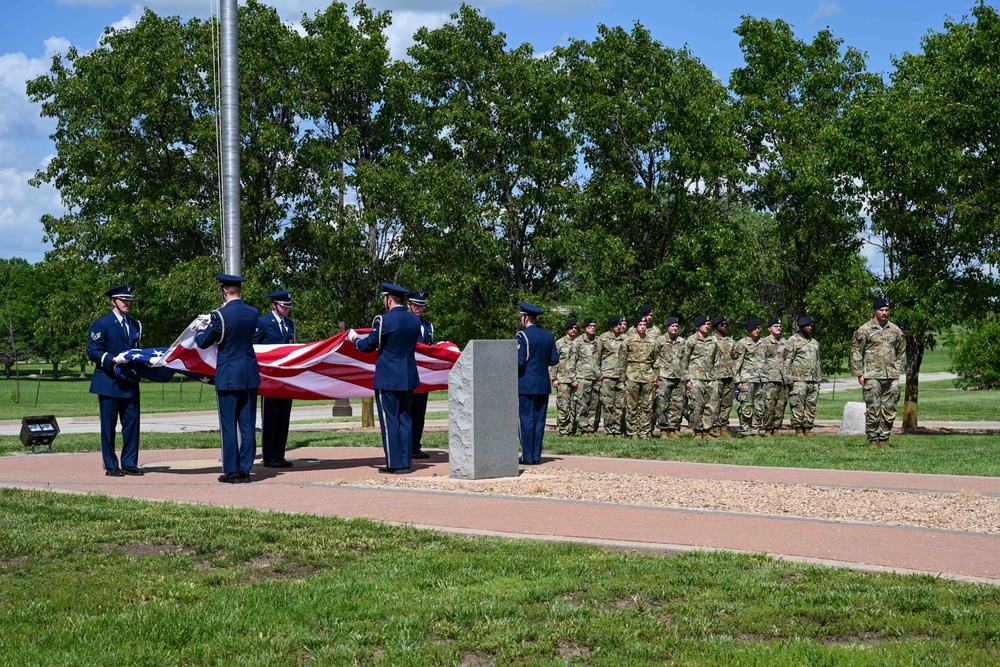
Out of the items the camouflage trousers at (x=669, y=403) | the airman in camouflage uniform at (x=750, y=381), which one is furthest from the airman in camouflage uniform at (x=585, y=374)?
the airman in camouflage uniform at (x=750, y=381)

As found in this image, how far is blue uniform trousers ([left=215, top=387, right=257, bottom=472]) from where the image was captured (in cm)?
1223

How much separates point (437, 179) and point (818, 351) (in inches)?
285

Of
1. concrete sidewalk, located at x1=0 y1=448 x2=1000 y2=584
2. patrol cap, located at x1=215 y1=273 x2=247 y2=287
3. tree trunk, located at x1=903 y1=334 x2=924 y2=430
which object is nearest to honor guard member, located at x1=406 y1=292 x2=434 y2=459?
concrete sidewalk, located at x1=0 y1=448 x2=1000 y2=584

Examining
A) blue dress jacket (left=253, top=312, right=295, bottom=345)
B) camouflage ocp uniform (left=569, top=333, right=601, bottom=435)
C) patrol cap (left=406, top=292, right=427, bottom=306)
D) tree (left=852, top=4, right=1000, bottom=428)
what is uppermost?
tree (left=852, top=4, right=1000, bottom=428)

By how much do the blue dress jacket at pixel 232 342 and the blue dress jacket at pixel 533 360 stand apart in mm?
3410

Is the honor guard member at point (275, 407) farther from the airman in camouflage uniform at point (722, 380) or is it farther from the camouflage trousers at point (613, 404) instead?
the airman in camouflage uniform at point (722, 380)

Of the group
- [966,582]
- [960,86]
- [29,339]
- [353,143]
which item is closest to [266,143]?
[353,143]

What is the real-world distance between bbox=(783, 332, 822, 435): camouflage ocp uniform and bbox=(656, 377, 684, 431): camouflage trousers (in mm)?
1816

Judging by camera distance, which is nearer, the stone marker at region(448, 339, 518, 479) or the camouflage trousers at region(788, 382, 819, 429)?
the stone marker at region(448, 339, 518, 479)

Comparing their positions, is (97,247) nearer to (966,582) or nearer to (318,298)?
(318,298)

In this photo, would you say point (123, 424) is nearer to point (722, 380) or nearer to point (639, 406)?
point (639, 406)

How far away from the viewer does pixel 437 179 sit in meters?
21.0

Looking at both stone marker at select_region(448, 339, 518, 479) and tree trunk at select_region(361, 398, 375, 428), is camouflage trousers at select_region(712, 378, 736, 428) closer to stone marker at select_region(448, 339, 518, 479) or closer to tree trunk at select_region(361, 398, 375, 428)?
tree trunk at select_region(361, 398, 375, 428)

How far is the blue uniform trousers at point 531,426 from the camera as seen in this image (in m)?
14.2
